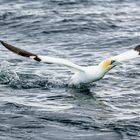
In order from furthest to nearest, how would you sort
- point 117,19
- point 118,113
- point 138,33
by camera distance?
1. point 117,19
2. point 138,33
3. point 118,113

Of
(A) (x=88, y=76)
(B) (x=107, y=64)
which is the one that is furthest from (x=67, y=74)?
(B) (x=107, y=64)

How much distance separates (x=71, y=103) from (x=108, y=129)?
90.1 inches

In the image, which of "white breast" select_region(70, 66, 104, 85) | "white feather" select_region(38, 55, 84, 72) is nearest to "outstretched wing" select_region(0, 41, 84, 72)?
"white feather" select_region(38, 55, 84, 72)

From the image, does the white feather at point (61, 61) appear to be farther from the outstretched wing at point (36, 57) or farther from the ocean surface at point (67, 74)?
the ocean surface at point (67, 74)

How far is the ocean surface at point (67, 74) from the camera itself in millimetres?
12664

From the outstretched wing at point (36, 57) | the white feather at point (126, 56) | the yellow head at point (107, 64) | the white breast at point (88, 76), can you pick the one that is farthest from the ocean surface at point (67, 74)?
the outstretched wing at point (36, 57)

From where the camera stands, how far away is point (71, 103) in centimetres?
1464

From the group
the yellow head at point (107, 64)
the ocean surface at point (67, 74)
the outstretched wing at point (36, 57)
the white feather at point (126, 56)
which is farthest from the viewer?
the white feather at point (126, 56)

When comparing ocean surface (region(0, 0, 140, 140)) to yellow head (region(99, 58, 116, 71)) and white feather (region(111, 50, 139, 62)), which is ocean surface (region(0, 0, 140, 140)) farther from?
white feather (region(111, 50, 139, 62))

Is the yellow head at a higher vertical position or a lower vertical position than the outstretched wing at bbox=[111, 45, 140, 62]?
lower

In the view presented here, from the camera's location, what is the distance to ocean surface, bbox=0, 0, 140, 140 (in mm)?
12664

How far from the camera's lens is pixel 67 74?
17.4 meters

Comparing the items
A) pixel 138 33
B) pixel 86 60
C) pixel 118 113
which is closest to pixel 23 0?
pixel 138 33

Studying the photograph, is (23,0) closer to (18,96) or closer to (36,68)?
(36,68)
